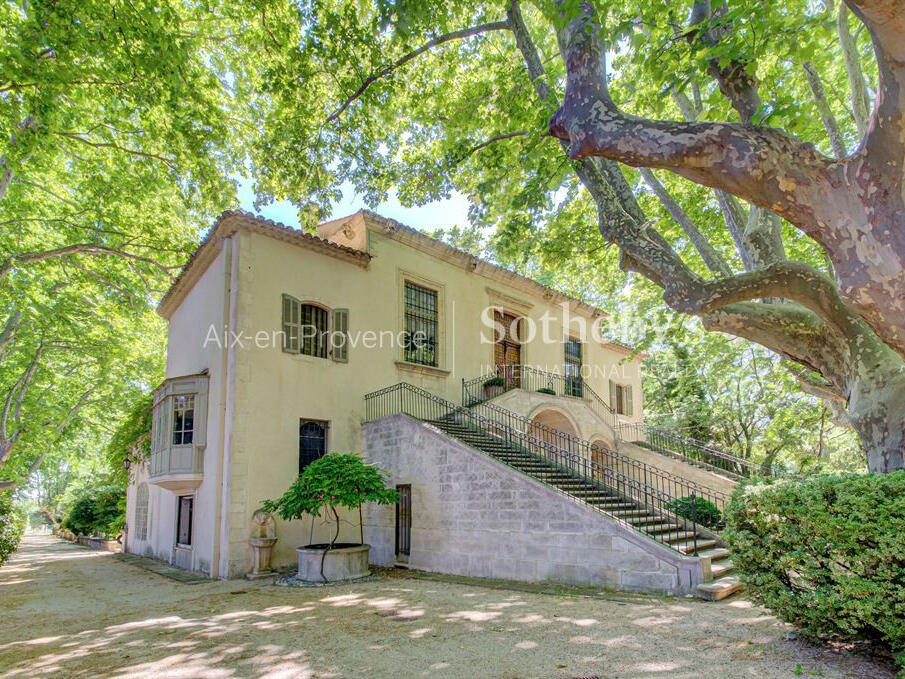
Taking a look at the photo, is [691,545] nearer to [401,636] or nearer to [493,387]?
[401,636]

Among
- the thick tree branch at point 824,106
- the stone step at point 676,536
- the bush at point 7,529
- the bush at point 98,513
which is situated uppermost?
the thick tree branch at point 824,106

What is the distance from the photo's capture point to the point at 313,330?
12734 mm

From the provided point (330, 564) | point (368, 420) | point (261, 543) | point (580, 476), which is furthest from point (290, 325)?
point (580, 476)

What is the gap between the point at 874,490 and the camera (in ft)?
14.0

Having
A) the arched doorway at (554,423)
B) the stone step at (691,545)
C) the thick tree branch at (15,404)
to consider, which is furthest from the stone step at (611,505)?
the thick tree branch at (15,404)

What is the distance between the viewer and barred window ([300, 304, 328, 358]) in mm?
12562

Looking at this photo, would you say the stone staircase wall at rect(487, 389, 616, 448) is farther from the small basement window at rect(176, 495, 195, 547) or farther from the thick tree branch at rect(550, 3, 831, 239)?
the thick tree branch at rect(550, 3, 831, 239)

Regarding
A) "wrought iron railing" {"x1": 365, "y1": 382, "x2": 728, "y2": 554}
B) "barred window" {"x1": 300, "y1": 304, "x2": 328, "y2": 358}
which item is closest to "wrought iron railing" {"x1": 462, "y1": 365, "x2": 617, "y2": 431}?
"wrought iron railing" {"x1": 365, "y1": 382, "x2": 728, "y2": 554}

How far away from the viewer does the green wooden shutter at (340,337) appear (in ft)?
42.3

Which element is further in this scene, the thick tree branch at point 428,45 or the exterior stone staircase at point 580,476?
the exterior stone staircase at point 580,476

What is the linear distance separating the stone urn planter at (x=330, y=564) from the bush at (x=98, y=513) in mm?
16135

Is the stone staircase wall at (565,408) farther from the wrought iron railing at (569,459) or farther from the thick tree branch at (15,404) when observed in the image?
the thick tree branch at (15,404)

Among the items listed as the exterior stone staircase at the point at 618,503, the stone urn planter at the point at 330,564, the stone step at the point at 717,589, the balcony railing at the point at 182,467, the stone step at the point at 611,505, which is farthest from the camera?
the balcony railing at the point at 182,467

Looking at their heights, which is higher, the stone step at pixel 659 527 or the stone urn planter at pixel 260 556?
the stone step at pixel 659 527
